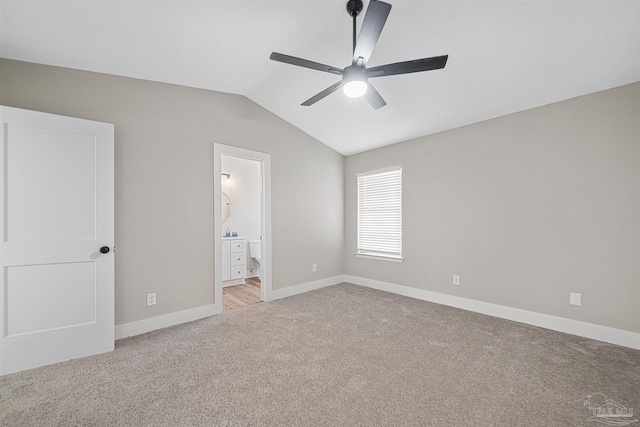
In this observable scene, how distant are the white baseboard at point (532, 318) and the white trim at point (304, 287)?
0.89 metres

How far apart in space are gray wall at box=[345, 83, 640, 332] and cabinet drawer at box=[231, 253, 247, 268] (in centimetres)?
282

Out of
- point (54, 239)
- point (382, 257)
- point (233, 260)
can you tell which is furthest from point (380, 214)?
point (54, 239)

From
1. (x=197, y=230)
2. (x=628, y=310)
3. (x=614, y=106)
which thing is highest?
(x=614, y=106)

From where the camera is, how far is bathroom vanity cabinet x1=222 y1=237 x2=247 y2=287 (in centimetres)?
486

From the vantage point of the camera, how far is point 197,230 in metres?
3.31

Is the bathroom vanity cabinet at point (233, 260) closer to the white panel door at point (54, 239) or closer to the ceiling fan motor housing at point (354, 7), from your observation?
the white panel door at point (54, 239)

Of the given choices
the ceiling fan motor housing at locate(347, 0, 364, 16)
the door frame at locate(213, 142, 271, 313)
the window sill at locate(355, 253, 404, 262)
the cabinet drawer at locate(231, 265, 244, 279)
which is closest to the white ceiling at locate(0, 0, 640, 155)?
the ceiling fan motor housing at locate(347, 0, 364, 16)

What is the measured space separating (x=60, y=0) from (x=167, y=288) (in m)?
2.58

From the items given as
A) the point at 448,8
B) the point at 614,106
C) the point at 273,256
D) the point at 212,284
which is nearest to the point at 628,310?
the point at 614,106

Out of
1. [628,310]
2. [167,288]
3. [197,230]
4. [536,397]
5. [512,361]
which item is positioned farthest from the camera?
[197,230]

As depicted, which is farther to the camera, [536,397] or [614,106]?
[614,106]

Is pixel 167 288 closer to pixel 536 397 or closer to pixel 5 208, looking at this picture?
pixel 5 208

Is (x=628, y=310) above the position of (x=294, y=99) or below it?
below

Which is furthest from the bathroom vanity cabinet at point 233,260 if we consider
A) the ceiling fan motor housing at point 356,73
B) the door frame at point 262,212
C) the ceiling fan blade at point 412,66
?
the ceiling fan blade at point 412,66
